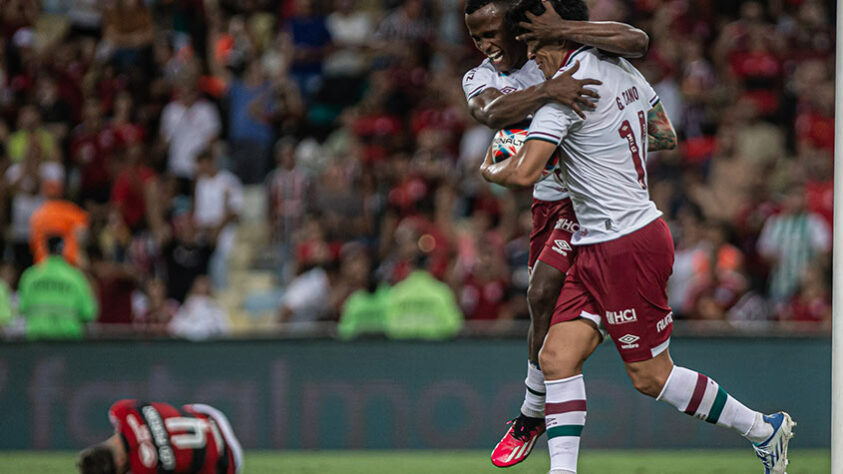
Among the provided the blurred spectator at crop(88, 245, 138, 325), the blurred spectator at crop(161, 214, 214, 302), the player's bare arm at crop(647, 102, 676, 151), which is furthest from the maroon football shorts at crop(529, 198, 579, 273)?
the blurred spectator at crop(88, 245, 138, 325)

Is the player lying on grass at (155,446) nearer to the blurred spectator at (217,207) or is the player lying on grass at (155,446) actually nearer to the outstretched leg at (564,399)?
the outstretched leg at (564,399)

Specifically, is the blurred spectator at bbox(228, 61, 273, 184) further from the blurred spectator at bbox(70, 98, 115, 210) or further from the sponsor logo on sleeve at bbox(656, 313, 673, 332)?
the sponsor logo on sleeve at bbox(656, 313, 673, 332)

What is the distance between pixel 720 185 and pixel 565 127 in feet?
25.9

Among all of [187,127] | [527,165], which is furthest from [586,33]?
[187,127]

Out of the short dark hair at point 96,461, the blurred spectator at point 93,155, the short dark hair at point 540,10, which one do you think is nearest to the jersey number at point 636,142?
the short dark hair at point 540,10

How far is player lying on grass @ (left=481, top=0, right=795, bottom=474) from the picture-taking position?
5.59 metres

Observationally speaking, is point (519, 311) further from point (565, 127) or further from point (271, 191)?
point (565, 127)

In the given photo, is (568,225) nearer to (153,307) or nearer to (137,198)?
(153,307)

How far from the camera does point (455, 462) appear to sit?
9.20 meters

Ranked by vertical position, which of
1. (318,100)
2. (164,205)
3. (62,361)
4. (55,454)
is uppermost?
(318,100)

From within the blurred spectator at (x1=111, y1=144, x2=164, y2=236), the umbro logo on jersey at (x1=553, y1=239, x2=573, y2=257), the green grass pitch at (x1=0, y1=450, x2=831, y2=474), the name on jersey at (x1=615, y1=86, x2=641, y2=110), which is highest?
the name on jersey at (x1=615, y1=86, x2=641, y2=110)

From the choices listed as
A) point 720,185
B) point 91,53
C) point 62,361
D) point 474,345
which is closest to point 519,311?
point 474,345

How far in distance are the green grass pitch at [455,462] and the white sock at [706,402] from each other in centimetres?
234

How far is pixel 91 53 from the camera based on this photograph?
49.5 ft
